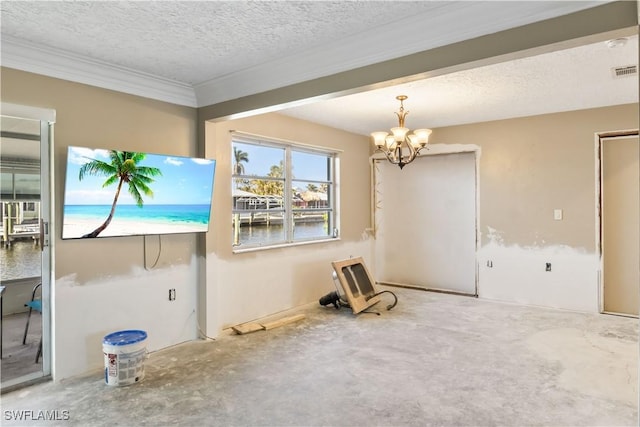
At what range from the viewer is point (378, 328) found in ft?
14.1

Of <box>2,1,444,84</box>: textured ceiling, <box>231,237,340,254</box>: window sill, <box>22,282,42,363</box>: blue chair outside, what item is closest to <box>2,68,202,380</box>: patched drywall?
<box>22,282,42,363</box>: blue chair outside

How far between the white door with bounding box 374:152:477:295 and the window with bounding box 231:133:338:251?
119 cm

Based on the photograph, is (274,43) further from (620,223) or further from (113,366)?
(620,223)

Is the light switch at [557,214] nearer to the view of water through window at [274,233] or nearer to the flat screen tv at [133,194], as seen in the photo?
the view of water through window at [274,233]

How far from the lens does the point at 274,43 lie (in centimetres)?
279

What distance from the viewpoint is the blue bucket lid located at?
9.76 ft

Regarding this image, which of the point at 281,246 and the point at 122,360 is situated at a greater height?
the point at 281,246

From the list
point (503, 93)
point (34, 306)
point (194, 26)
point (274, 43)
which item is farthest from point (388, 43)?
point (34, 306)

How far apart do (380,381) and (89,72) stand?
334 centimetres

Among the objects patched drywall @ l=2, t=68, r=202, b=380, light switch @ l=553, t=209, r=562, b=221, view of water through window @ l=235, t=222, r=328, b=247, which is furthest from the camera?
light switch @ l=553, t=209, r=562, b=221

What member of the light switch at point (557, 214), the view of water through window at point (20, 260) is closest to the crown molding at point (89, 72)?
the view of water through window at point (20, 260)

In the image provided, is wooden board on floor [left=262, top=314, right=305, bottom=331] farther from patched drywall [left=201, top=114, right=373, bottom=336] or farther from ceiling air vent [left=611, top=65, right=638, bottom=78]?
ceiling air vent [left=611, top=65, right=638, bottom=78]

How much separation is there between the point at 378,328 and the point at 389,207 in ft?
9.02

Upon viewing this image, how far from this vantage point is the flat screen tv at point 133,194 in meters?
2.97
